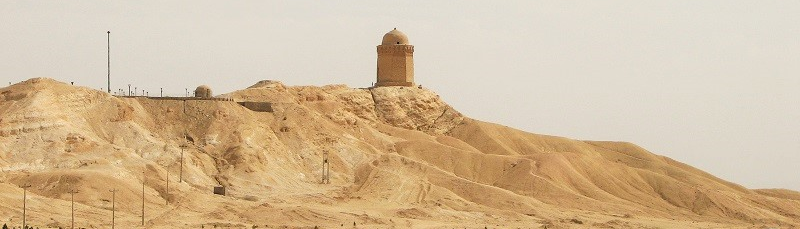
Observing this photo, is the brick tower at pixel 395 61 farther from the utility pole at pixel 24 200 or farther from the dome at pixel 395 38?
the utility pole at pixel 24 200

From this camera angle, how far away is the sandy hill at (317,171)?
263 feet

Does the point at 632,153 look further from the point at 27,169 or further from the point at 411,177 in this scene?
the point at 27,169

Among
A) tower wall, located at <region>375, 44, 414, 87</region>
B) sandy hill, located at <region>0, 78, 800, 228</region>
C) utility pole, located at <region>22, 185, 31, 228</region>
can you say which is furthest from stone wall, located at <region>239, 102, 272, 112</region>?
utility pole, located at <region>22, 185, 31, 228</region>

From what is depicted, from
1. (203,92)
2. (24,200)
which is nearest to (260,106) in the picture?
(203,92)

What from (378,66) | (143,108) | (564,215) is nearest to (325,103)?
(378,66)

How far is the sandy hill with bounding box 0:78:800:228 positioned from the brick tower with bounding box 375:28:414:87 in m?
1.04

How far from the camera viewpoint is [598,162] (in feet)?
347

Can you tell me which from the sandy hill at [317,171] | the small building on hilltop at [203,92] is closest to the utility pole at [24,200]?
the sandy hill at [317,171]

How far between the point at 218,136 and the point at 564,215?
21.5 meters

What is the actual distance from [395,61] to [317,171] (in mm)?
18441

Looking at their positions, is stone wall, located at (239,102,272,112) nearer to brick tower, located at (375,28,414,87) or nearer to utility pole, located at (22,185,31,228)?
brick tower, located at (375,28,414,87)

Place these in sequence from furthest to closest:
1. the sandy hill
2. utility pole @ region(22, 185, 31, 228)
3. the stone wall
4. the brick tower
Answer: the brick tower
the stone wall
the sandy hill
utility pole @ region(22, 185, 31, 228)

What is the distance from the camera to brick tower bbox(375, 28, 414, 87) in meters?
108

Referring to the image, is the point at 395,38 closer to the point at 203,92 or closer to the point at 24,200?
the point at 203,92
